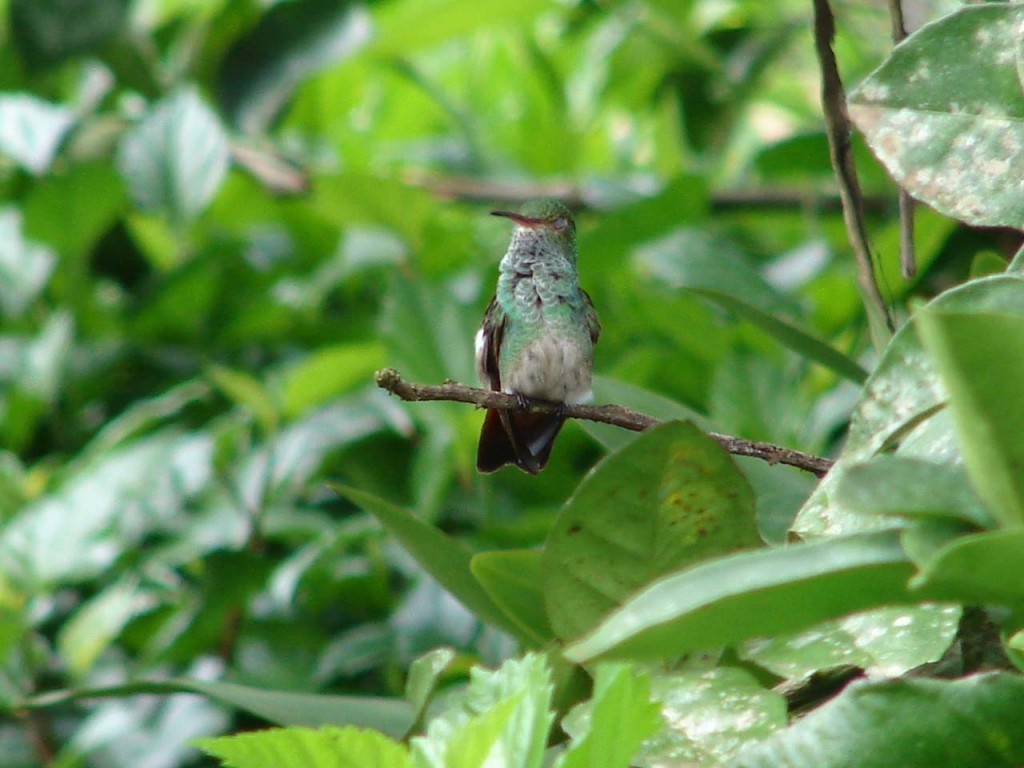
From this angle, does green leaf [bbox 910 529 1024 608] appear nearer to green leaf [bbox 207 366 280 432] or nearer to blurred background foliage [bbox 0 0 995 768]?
blurred background foliage [bbox 0 0 995 768]

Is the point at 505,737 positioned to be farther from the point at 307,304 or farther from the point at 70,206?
the point at 70,206

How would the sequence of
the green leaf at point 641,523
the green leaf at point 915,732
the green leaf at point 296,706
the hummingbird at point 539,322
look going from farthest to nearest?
1. the hummingbird at point 539,322
2. the green leaf at point 296,706
3. the green leaf at point 641,523
4. the green leaf at point 915,732

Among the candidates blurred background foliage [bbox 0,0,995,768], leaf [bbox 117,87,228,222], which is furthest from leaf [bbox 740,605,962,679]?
leaf [bbox 117,87,228,222]

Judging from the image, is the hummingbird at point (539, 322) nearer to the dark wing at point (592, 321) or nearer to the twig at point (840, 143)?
the dark wing at point (592, 321)

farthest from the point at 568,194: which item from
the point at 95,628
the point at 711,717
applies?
the point at 711,717

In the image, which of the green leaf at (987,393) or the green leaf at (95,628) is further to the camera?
the green leaf at (95,628)

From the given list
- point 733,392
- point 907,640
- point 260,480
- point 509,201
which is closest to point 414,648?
point 260,480

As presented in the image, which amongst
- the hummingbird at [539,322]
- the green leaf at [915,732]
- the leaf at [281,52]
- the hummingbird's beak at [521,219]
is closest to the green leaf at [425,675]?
the green leaf at [915,732]
